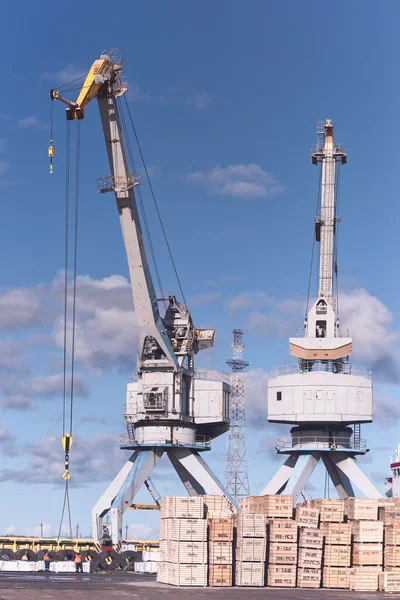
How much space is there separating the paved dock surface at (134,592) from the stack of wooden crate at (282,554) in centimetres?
82

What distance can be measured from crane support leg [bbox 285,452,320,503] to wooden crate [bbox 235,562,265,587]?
20.4 m

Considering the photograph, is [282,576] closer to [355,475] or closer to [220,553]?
[220,553]

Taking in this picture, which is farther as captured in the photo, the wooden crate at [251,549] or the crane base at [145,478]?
the crane base at [145,478]

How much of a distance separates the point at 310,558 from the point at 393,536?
10.1 feet

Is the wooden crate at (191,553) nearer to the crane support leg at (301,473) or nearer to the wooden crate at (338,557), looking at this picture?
the wooden crate at (338,557)

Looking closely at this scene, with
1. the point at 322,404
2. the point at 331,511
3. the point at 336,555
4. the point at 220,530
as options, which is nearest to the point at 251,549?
the point at 220,530

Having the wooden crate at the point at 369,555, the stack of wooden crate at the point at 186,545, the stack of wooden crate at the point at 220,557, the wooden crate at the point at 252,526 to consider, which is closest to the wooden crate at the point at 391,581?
the wooden crate at the point at 369,555

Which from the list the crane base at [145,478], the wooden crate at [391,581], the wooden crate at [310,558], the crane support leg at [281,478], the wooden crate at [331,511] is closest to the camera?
the wooden crate at [391,581]

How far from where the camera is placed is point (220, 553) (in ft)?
136

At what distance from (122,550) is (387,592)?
24073 millimetres

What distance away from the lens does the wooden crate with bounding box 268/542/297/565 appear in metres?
41.9

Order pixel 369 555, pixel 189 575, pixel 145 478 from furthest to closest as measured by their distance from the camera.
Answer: pixel 145 478, pixel 369 555, pixel 189 575

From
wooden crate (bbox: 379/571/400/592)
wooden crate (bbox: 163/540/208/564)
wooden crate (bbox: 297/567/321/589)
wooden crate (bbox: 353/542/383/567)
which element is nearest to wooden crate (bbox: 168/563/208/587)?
wooden crate (bbox: 163/540/208/564)

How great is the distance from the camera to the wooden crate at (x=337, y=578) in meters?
41.7
